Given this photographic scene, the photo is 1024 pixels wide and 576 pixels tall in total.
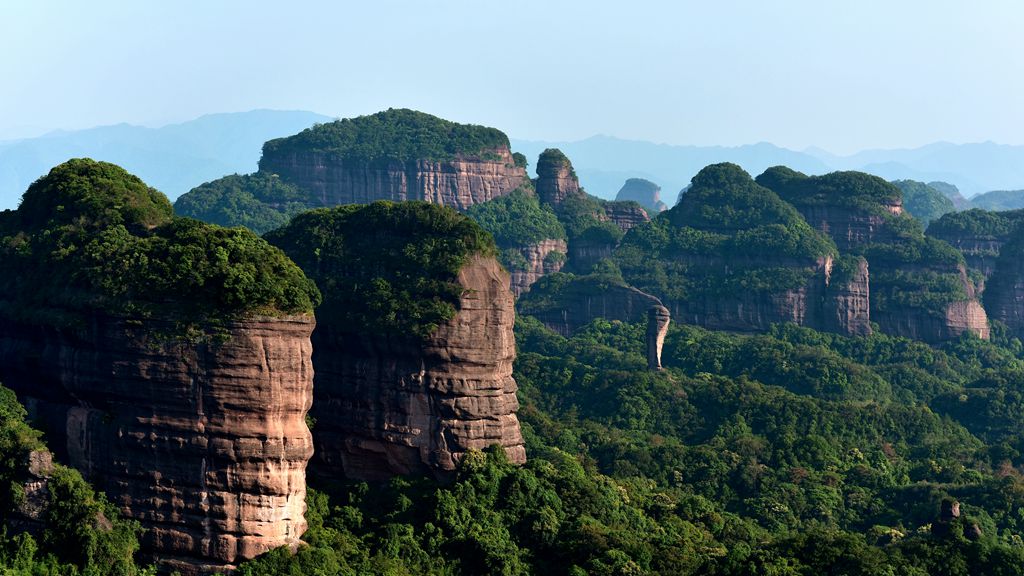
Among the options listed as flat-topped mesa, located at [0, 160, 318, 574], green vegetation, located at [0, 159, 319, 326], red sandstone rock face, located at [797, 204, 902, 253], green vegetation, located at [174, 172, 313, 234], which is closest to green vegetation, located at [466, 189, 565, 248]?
green vegetation, located at [174, 172, 313, 234]

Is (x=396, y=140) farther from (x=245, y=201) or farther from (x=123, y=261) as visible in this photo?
(x=123, y=261)

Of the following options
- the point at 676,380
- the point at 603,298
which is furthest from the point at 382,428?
the point at 603,298

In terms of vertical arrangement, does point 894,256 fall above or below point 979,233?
below

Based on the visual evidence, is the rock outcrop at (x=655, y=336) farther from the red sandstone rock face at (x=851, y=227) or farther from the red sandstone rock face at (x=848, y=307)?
the red sandstone rock face at (x=851, y=227)

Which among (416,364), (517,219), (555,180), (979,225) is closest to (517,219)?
(517,219)

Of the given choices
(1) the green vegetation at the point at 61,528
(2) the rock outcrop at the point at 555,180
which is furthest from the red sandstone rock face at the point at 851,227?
(1) the green vegetation at the point at 61,528
